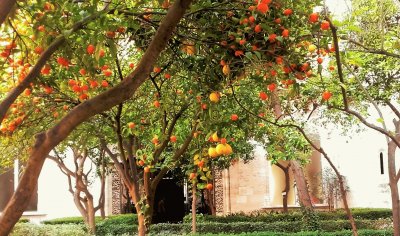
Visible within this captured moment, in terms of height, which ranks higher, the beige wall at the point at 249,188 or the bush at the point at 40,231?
the beige wall at the point at 249,188

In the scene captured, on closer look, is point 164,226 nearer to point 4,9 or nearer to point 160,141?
point 160,141

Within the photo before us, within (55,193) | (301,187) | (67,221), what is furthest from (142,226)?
(55,193)

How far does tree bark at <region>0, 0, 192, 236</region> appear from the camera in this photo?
2.51 m

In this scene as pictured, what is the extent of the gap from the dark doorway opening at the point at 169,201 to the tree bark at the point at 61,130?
19.1 metres

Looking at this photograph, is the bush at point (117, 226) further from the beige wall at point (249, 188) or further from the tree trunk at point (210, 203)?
the beige wall at point (249, 188)

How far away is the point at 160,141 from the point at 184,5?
3420 mm

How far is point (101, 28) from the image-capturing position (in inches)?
140

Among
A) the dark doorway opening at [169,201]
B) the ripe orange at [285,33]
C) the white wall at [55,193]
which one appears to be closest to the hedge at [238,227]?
the white wall at [55,193]

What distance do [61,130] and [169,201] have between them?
19.7 metres

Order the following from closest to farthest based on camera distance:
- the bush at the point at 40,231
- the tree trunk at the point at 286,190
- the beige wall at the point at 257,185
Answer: the bush at the point at 40,231
the tree trunk at the point at 286,190
the beige wall at the point at 257,185

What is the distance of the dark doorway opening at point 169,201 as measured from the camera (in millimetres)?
21734

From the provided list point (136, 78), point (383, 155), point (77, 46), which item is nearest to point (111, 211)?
point (383, 155)

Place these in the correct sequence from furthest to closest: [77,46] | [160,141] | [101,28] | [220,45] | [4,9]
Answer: [160,141] < [77,46] < [220,45] < [101,28] < [4,9]

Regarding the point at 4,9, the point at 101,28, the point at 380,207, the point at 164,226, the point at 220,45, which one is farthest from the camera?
the point at 380,207
